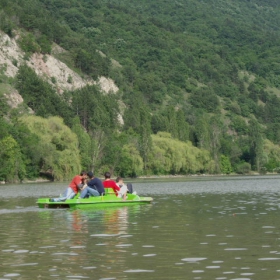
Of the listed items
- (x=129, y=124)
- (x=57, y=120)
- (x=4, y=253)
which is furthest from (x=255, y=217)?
(x=129, y=124)

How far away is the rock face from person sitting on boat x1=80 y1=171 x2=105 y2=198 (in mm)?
109812

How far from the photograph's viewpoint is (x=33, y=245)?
23234mm

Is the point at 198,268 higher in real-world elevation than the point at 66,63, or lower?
lower

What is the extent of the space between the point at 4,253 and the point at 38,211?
56.6 ft

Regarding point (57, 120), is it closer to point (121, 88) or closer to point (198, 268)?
point (121, 88)

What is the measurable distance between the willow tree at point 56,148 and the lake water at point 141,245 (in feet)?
222

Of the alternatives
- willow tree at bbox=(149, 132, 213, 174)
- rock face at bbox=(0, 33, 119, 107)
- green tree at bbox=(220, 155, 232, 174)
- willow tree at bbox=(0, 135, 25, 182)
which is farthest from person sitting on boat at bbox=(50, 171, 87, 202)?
green tree at bbox=(220, 155, 232, 174)

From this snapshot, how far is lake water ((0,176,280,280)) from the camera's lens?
18.1 m

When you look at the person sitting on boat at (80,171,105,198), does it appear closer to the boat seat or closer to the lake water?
the boat seat

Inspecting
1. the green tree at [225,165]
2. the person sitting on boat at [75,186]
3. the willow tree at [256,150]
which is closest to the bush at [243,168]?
the willow tree at [256,150]

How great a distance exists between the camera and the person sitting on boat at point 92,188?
41.2 metres

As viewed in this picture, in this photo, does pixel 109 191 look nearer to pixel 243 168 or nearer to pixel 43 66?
pixel 43 66

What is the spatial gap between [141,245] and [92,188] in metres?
19.3

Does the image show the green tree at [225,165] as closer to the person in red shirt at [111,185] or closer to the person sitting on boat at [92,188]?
the person in red shirt at [111,185]
